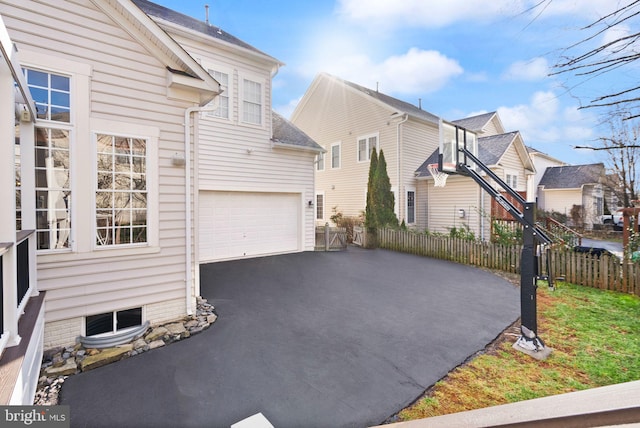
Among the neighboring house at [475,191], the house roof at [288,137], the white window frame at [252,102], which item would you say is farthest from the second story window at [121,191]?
the neighboring house at [475,191]

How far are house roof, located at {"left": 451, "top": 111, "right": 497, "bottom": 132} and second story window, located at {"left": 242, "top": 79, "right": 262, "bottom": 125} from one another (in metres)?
14.3

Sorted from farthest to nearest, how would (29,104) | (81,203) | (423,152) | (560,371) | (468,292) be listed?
(423,152) < (468,292) < (81,203) < (560,371) < (29,104)

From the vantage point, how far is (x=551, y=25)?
107 inches

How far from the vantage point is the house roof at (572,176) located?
20359 millimetres

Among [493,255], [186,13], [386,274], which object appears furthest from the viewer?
[186,13]

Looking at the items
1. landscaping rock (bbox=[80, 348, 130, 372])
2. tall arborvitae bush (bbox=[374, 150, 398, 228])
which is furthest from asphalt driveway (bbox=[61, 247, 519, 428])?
tall arborvitae bush (bbox=[374, 150, 398, 228])

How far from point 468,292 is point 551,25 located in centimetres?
568

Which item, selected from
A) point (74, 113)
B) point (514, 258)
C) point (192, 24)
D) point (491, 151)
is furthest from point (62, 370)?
point (491, 151)

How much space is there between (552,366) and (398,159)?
1183 centimetres

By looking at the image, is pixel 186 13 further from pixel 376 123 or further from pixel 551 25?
pixel 551 25

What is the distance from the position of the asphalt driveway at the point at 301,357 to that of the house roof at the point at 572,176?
766 inches

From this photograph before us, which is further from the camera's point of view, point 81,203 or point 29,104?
point 81,203

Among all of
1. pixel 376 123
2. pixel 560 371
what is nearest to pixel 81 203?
pixel 560 371

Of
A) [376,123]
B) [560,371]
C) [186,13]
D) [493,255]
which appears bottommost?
[560,371]
